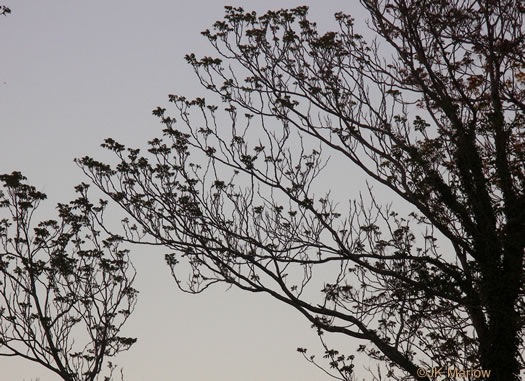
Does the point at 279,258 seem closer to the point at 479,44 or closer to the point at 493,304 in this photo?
the point at 493,304

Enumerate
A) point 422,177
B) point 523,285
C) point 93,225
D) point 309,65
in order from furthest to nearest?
point 93,225, point 309,65, point 422,177, point 523,285

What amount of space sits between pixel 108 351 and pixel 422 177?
7465mm

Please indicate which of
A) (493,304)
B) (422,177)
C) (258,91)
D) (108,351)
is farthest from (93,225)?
(493,304)

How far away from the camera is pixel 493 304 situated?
8.76m

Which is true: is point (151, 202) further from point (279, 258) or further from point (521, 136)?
point (521, 136)

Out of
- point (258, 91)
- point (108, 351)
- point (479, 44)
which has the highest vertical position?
point (258, 91)

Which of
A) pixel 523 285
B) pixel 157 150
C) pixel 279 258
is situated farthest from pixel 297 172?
pixel 523 285

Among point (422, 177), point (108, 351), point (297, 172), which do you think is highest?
point (297, 172)

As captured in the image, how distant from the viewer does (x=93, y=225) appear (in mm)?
12609

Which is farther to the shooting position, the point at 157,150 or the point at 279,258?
the point at 157,150

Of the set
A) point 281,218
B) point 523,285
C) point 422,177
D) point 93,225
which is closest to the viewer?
point 523,285

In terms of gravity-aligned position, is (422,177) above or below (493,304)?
above

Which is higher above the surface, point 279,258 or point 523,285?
point 279,258

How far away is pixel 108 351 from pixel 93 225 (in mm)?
2625
